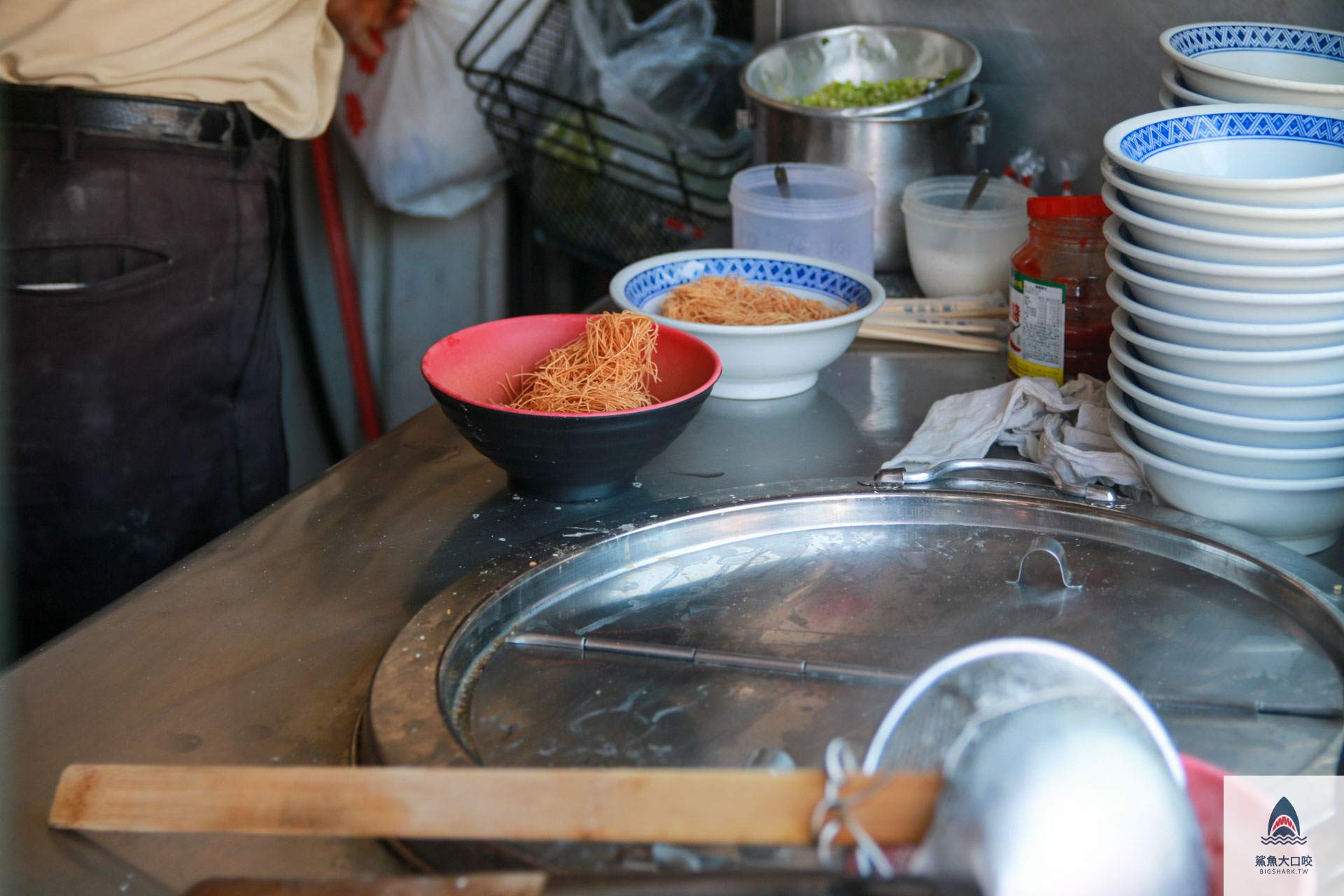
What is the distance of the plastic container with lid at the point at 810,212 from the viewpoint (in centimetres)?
166

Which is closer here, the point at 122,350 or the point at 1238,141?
the point at 1238,141

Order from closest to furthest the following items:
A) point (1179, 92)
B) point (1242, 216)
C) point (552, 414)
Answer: point (1242, 216), point (552, 414), point (1179, 92)

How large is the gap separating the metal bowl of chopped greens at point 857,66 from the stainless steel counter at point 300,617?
60 cm

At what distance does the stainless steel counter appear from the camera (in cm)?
73

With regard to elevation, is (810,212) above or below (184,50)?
below

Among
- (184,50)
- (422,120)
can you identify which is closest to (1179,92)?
(184,50)

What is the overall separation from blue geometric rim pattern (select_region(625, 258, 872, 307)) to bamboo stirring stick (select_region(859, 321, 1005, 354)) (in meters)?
0.08

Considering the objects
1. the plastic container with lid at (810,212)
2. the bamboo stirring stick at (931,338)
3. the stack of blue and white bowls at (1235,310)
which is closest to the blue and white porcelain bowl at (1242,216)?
the stack of blue and white bowls at (1235,310)

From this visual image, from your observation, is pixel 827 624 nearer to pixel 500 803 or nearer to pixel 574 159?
pixel 500 803

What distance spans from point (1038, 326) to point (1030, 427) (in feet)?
0.48

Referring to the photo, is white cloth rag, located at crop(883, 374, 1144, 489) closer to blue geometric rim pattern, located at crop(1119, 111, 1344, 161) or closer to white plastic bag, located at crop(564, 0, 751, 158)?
blue geometric rim pattern, located at crop(1119, 111, 1344, 161)

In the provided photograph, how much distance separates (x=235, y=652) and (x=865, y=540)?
0.54m

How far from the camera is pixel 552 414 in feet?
3.51

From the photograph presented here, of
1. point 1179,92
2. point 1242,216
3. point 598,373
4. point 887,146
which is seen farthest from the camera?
point 887,146
